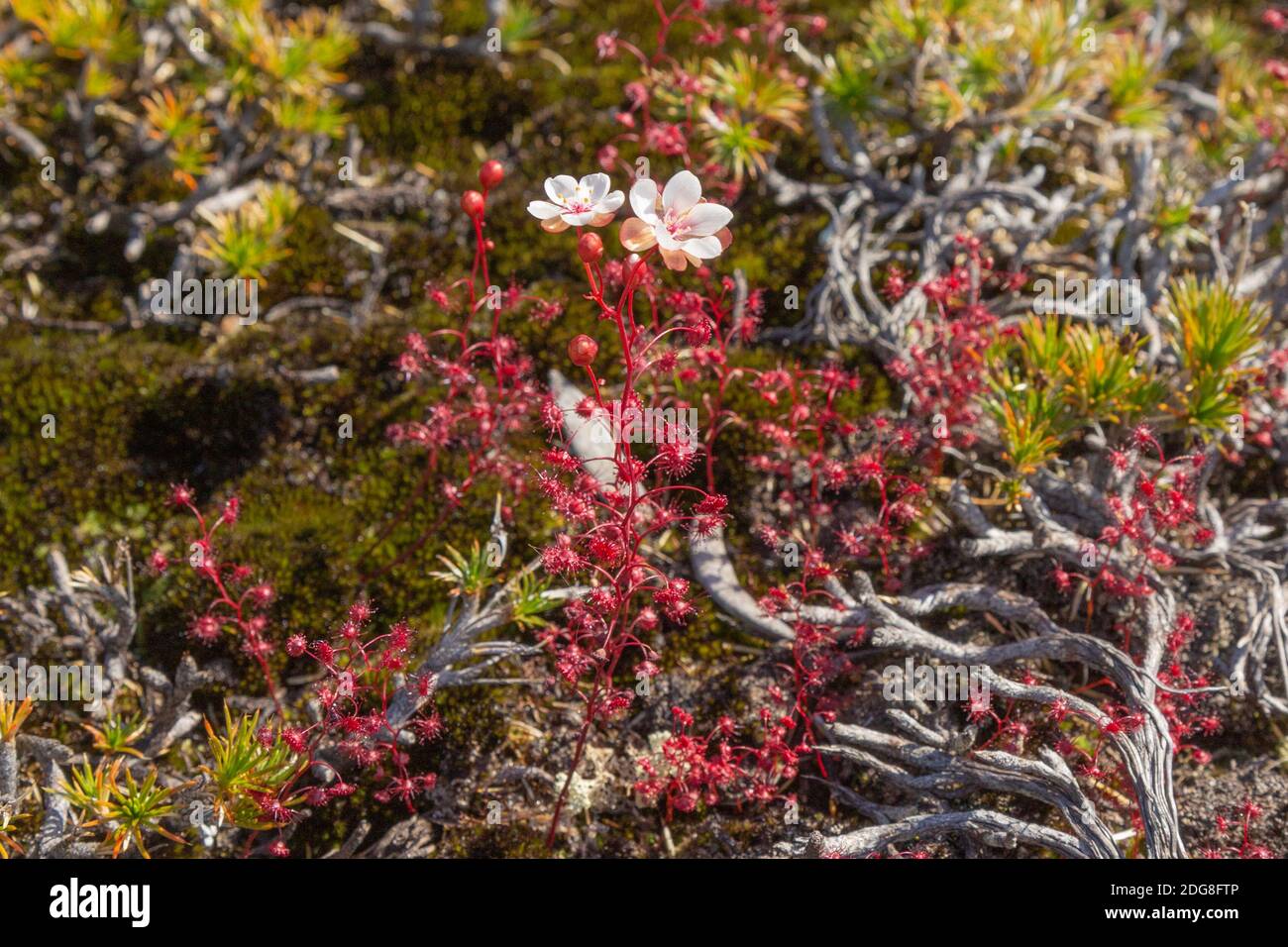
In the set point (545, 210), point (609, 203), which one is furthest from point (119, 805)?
point (609, 203)

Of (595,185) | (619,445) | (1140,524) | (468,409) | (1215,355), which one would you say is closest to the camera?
(595,185)

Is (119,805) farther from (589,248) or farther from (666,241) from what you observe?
(666,241)

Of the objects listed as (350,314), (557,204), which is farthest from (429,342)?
(557,204)

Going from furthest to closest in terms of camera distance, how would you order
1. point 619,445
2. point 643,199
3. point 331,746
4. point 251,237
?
point 251,237, point 331,746, point 619,445, point 643,199

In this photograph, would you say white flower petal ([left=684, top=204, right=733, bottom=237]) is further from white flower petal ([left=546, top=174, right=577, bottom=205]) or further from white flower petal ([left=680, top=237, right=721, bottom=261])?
white flower petal ([left=546, top=174, right=577, bottom=205])

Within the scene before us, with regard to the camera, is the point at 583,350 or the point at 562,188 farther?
the point at 562,188

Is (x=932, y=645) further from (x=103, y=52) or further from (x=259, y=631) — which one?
(x=103, y=52)

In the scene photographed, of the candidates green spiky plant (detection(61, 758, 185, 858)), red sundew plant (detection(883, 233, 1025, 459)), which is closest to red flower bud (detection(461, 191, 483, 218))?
red sundew plant (detection(883, 233, 1025, 459))
